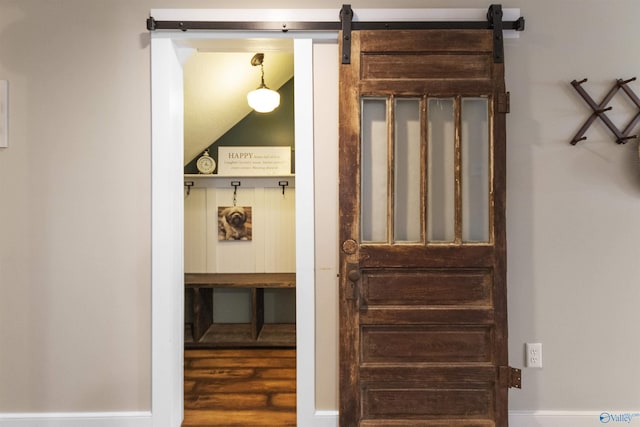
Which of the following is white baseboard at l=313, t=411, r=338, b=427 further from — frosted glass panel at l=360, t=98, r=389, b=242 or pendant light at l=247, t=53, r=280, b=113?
pendant light at l=247, t=53, r=280, b=113

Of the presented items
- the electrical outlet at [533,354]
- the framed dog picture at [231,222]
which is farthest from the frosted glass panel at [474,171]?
the framed dog picture at [231,222]

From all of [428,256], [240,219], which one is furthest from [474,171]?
[240,219]

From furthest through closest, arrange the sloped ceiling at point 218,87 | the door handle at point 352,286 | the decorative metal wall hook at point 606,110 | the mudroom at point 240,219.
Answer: the mudroom at point 240,219 < the sloped ceiling at point 218,87 < the decorative metal wall hook at point 606,110 < the door handle at point 352,286

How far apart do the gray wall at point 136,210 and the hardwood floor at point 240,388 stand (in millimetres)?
355

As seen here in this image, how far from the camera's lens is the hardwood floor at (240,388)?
6.82ft

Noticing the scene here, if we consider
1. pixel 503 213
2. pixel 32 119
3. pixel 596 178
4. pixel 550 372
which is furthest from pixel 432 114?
pixel 32 119

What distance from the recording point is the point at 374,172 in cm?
185

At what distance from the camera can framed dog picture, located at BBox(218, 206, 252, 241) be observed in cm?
340

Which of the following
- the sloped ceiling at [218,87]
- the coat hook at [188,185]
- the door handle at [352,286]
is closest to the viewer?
the door handle at [352,286]

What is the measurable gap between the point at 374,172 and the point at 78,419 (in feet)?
6.20

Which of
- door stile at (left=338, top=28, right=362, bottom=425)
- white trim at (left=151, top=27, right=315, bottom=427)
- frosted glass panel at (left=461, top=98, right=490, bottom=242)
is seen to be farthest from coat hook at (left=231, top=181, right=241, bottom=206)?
frosted glass panel at (left=461, top=98, right=490, bottom=242)

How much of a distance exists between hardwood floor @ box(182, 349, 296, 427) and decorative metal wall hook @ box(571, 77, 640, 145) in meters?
2.11

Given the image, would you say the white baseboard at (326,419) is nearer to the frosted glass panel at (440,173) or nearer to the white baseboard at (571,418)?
the white baseboard at (571,418)

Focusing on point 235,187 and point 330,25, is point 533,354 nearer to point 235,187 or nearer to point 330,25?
point 330,25
